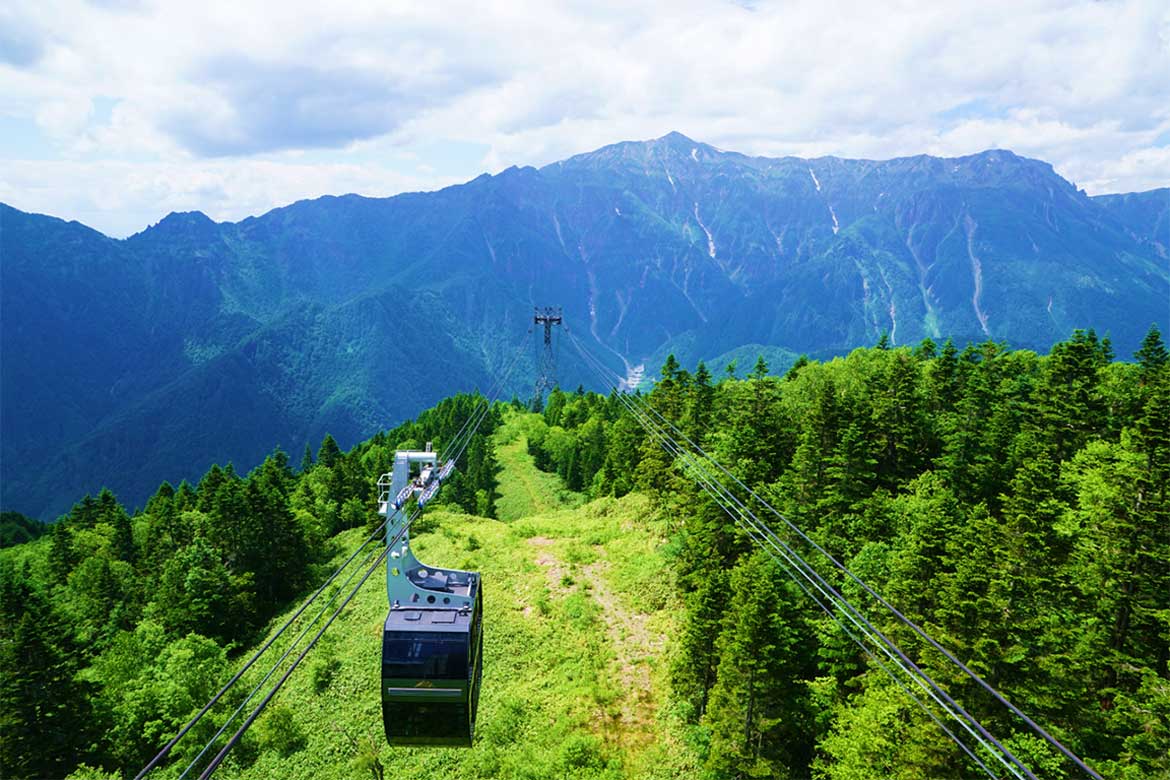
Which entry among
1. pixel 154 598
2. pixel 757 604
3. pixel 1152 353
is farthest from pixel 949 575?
pixel 154 598

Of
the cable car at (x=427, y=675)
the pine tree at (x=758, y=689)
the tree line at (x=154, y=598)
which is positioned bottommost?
the tree line at (x=154, y=598)

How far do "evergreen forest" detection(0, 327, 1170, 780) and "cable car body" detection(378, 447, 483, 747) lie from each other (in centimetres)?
1250

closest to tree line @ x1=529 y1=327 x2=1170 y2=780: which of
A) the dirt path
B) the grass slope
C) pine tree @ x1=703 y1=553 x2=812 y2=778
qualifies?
pine tree @ x1=703 y1=553 x2=812 y2=778

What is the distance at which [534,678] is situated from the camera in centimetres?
4112

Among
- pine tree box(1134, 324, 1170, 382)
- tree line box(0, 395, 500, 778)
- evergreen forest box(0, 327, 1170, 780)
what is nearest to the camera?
evergreen forest box(0, 327, 1170, 780)

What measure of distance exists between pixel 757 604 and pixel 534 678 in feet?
61.4

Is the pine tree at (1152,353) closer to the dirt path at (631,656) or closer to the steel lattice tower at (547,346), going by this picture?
the dirt path at (631,656)

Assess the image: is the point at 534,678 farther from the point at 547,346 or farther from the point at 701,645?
the point at 547,346

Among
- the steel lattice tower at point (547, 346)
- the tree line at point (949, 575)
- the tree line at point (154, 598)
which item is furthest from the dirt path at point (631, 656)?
the steel lattice tower at point (547, 346)

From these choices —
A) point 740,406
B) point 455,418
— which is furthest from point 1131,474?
point 455,418

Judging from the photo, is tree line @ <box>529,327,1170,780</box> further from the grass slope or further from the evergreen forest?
the grass slope

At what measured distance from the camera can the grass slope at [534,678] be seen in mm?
35125

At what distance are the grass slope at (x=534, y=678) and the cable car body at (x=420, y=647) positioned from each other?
16959 mm

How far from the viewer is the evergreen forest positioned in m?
24.7
